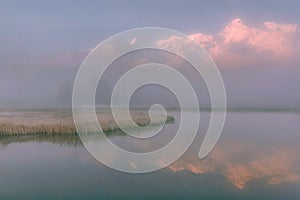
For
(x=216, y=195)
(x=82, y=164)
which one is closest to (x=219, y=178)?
(x=216, y=195)

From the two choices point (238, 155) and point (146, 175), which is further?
point (238, 155)

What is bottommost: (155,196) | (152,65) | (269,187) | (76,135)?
(155,196)

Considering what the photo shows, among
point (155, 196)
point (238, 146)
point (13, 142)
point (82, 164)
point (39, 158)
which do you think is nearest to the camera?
point (155, 196)

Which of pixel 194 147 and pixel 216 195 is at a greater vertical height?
pixel 194 147

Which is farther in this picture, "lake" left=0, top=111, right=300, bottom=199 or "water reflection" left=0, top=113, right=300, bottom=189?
"water reflection" left=0, top=113, right=300, bottom=189

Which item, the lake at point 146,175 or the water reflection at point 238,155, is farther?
the water reflection at point 238,155

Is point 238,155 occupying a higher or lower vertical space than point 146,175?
higher

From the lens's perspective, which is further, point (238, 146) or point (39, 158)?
point (238, 146)

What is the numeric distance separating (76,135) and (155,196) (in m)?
16.0

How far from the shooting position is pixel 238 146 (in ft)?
82.8

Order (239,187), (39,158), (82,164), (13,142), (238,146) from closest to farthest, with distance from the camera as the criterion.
A: (239,187)
(82,164)
(39,158)
(13,142)
(238,146)

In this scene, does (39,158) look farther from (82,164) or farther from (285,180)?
(285,180)

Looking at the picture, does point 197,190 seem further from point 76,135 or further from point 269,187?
point 76,135

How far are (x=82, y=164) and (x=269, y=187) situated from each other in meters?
9.64
